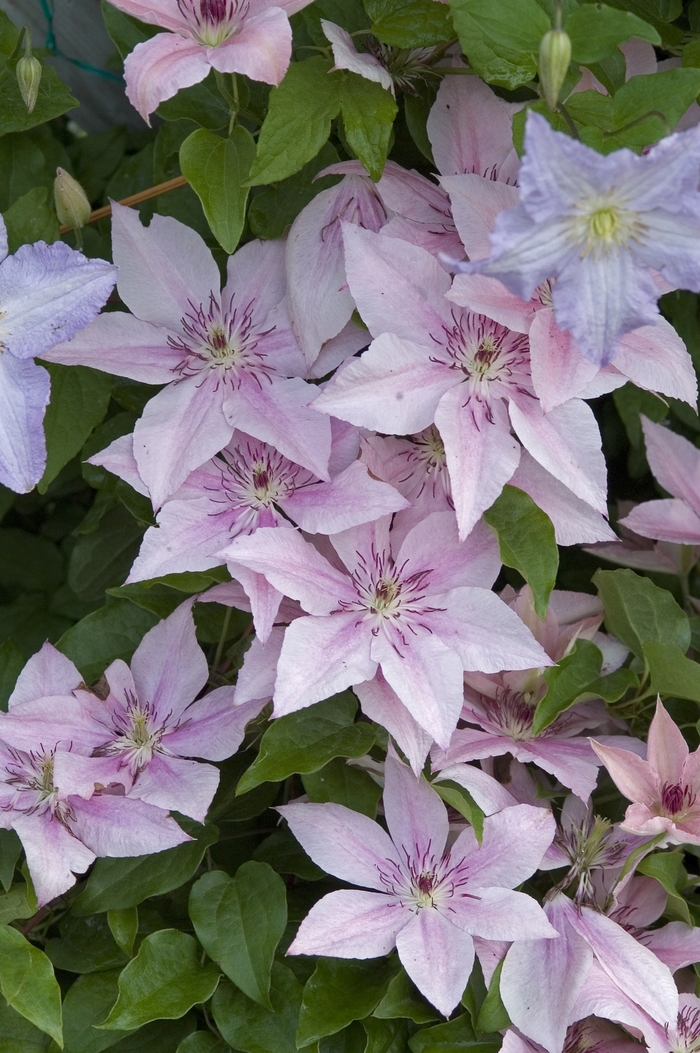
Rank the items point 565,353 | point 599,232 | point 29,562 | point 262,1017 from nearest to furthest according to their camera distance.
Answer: point 599,232 → point 565,353 → point 262,1017 → point 29,562

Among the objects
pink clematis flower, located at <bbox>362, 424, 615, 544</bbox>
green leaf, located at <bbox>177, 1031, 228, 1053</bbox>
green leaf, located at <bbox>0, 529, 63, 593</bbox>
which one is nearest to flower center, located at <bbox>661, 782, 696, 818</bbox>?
pink clematis flower, located at <bbox>362, 424, 615, 544</bbox>

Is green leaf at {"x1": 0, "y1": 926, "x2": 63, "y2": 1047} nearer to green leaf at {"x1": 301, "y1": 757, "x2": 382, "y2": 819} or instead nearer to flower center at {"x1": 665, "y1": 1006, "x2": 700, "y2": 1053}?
green leaf at {"x1": 301, "y1": 757, "x2": 382, "y2": 819}

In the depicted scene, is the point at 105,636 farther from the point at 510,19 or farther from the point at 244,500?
the point at 510,19

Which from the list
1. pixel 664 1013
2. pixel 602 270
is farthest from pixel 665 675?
pixel 602 270

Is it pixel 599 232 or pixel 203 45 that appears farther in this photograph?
pixel 203 45

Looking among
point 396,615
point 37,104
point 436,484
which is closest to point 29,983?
point 396,615

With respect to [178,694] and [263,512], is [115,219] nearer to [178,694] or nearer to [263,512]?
[263,512]
